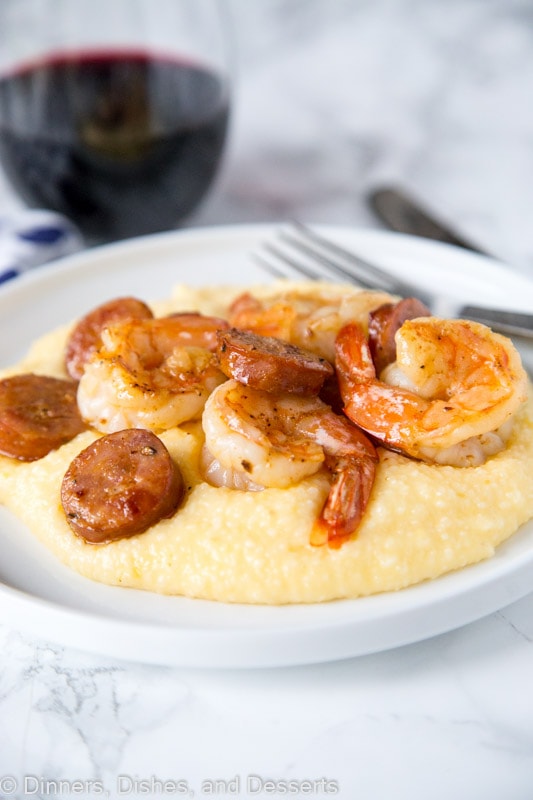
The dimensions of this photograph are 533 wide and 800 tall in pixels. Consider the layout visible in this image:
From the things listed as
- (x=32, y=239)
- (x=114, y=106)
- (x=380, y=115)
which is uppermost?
(x=114, y=106)

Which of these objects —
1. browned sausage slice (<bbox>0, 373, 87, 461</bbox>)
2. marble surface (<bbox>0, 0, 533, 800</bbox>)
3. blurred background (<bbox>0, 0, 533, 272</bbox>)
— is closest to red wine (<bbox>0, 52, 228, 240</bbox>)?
blurred background (<bbox>0, 0, 533, 272</bbox>)

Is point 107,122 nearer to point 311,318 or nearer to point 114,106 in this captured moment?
point 114,106

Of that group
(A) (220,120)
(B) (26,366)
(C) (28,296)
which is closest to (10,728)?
(B) (26,366)

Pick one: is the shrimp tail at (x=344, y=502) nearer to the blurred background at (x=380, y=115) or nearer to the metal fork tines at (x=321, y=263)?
the metal fork tines at (x=321, y=263)

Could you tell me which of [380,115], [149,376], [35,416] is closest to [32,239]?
[35,416]

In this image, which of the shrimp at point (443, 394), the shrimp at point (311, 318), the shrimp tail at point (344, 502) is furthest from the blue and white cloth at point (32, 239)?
the shrimp tail at point (344, 502)

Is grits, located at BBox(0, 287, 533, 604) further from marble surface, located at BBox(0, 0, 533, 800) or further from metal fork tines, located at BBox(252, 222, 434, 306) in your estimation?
metal fork tines, located at BBox(252, 222, 434, 306)
